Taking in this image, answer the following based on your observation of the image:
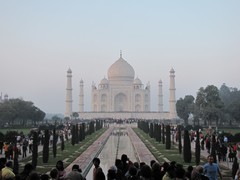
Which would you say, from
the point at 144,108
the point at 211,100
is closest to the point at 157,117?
the point at 144,108

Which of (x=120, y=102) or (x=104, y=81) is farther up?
(x=104, y=81)

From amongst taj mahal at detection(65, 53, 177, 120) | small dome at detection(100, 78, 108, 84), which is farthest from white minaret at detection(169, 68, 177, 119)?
small dome at detection(100, 78, 108, 84)

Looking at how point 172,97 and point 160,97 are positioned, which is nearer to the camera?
point 172,97

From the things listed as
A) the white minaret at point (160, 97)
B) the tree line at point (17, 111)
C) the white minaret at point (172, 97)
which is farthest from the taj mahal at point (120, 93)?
the tree line at point (17, 111)

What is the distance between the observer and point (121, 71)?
64.7m

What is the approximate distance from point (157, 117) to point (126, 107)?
7649mm

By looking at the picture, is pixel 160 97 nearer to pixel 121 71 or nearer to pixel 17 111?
pixel 121 71

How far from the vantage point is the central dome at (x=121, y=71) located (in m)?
64.4

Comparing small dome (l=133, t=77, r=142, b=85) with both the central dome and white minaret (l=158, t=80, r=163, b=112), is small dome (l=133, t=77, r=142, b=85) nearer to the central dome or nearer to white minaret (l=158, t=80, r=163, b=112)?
the central dome

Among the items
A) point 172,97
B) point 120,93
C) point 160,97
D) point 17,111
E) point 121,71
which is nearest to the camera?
point 17,111

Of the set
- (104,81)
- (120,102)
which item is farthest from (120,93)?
(104,81)

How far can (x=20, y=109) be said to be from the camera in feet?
135

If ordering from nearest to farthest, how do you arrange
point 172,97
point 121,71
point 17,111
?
point 17,111 → point 172,97 → point 121,71

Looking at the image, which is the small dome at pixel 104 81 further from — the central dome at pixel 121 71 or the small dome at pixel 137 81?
the small dome at pixel 137 81
